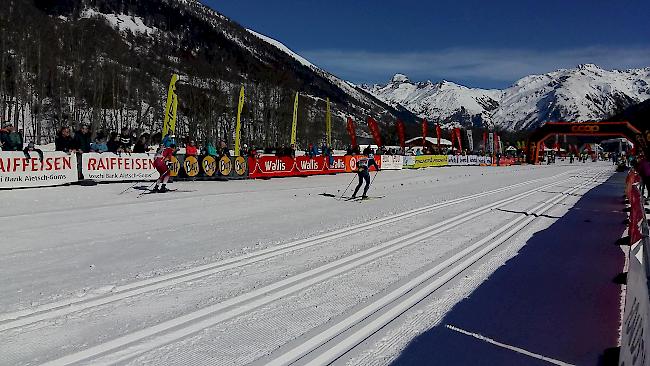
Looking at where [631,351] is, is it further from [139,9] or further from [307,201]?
[139,9]

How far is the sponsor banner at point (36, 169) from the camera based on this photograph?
48.9 feet

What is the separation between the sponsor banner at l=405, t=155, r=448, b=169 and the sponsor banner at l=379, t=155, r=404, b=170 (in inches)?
68.9

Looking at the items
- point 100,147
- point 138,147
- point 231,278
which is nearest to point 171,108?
point 138,147

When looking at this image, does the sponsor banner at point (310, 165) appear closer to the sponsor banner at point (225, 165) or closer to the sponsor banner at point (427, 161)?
the sponsor banner at point (225, 165)

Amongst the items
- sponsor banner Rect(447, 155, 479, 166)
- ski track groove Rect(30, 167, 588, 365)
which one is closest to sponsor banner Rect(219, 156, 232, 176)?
ski track groove Rect(30, 167, 588, 365)

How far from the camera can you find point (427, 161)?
45188 mm

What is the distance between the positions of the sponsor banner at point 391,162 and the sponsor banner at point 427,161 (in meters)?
1.75

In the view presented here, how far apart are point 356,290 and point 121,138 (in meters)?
15.8

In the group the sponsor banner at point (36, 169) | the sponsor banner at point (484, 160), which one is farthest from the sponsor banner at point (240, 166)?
the sponsor banner at point (484, 160)

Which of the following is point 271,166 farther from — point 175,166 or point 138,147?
point 138,147

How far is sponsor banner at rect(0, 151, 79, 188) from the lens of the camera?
48.9 ft

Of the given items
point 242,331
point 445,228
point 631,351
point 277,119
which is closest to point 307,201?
point 445,228

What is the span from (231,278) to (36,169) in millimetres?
12530

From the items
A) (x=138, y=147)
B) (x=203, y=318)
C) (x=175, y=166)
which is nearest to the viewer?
(x=203, y=318)
